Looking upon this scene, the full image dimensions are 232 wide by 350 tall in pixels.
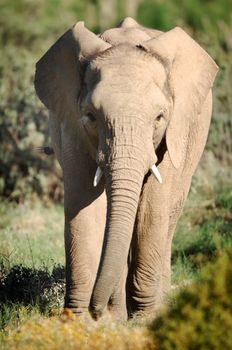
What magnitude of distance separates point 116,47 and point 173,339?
264cm

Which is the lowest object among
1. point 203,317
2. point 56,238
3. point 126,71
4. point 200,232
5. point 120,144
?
point 56,238

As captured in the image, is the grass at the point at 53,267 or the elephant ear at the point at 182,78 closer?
the grass at the point at 53,267

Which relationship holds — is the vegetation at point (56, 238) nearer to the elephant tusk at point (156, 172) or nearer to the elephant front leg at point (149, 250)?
the elephant front leg at point (149, 250)

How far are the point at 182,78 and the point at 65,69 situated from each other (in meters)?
0.84

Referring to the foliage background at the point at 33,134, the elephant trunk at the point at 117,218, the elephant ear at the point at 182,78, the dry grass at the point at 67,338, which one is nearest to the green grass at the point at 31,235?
the foliage background at the point at 33,134

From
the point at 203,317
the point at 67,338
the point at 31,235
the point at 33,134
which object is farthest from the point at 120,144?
the point at 33,134

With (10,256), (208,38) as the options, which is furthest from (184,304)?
(208,38)

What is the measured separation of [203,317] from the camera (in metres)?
6.42

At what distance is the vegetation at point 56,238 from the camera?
6512mm

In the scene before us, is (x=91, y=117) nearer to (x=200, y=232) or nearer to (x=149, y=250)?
(x=149, y=250)

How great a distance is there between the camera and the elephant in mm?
7953

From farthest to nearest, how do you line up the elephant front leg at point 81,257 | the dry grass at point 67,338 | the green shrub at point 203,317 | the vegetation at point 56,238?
the elephant front leg at point 81,257 → the dry grass at point 67,338 → the vegetation at point 56,238 → the green shrub at point 203,317

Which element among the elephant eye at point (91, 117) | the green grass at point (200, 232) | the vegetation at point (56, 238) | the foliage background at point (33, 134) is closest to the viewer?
the vegetation at point (56, 238)

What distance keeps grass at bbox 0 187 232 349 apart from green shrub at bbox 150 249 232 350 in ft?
0.85
